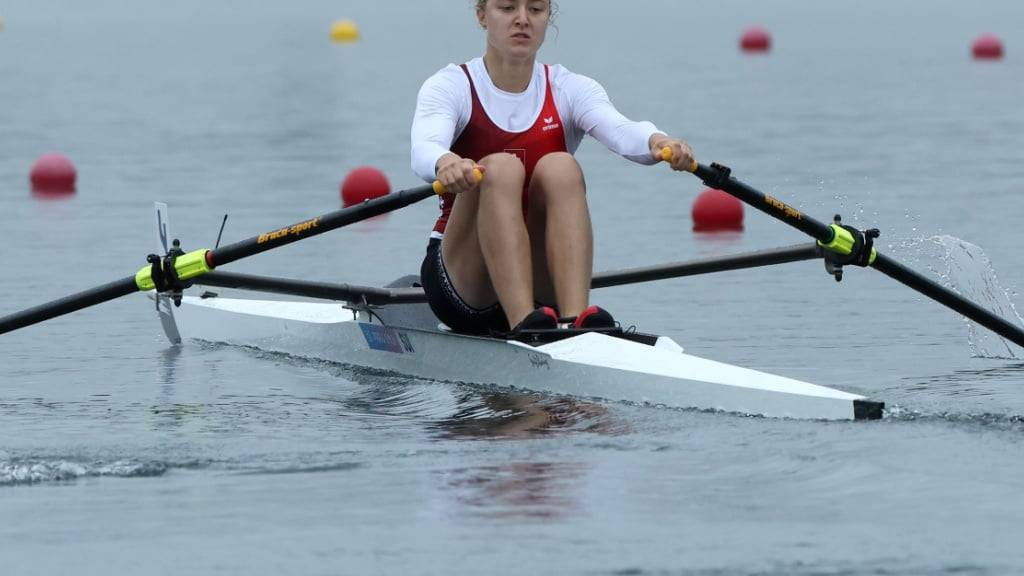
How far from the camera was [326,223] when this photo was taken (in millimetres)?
6359

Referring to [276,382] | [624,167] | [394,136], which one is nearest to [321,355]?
[276,382]

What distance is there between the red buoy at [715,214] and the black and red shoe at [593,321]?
15.0 feet

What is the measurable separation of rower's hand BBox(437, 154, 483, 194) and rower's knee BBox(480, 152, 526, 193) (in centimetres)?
12

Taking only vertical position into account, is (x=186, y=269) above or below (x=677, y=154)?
below

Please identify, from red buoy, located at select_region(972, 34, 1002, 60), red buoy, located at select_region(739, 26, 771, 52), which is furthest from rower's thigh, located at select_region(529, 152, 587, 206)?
red buoy, located at select_region(739, 26, 771, 52)

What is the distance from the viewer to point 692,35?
35375mm

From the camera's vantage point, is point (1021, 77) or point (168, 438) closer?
point (168, 438)

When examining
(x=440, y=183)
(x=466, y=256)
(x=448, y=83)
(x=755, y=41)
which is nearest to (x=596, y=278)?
(x=466, y=256)

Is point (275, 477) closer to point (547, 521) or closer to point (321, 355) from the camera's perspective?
point (547, 521)

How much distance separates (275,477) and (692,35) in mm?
30991

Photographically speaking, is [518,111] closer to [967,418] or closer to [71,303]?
[71,303]

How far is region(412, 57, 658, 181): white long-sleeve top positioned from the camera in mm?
6250

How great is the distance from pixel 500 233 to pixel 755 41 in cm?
2413

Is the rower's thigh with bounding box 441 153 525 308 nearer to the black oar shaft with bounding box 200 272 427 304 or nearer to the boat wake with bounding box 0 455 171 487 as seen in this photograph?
the black oar shaft with bounding box 200 272 427 304
